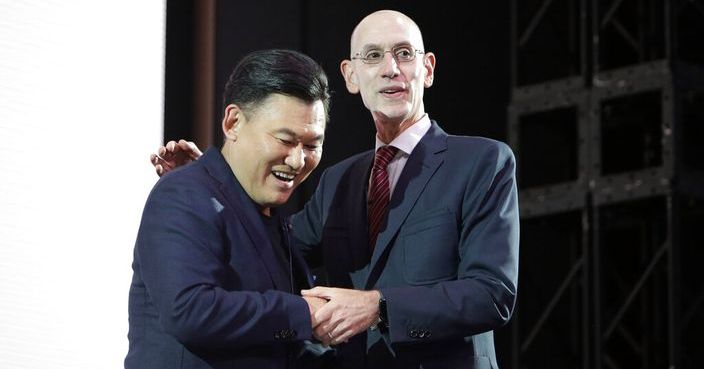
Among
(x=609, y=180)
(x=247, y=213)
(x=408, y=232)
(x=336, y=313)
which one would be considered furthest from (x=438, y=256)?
(x=609, y=180)

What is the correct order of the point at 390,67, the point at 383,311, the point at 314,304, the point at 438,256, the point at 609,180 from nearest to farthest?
the point at 314,304, the point at 383,311, the point at 438,256, the point at 390,67, the point at 609,180

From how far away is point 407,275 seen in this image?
3.06 m

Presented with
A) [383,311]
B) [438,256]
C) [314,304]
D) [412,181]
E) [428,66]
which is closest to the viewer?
A: [314,304]

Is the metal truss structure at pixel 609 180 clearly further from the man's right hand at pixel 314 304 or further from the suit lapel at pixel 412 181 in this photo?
the man's right hand at pixel 314 304

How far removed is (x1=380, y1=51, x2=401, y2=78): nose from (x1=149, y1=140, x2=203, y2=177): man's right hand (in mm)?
443

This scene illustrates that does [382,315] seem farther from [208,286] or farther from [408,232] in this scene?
[208,286]

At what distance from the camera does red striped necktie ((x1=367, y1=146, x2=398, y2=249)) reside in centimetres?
319

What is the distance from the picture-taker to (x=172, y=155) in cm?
325

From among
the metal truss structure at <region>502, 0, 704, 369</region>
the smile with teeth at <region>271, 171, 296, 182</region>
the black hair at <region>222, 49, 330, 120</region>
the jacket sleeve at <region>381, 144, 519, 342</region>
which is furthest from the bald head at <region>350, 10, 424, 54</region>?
the metal truss structure at <region>502, 0, 704, 369</region>

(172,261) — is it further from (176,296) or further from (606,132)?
(606,132)

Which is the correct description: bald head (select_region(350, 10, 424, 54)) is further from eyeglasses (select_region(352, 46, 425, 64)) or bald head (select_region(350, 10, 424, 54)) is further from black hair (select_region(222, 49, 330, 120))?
black hair (select_region(222, 49, 330, 120))

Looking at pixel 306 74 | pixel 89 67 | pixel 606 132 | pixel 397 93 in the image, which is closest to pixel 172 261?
pixel 306 74

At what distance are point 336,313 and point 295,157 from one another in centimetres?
31

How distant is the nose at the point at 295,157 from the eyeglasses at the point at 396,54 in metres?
0.52
